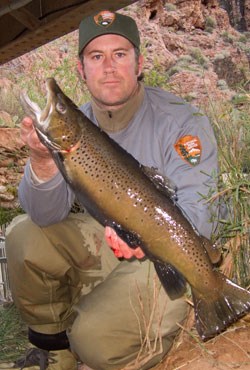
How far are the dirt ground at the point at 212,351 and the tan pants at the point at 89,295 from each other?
8 cm

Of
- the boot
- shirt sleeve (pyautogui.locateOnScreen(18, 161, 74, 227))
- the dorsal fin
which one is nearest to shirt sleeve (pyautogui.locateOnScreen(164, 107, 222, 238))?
the dorsal fin

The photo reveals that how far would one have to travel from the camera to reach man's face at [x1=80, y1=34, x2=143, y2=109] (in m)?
3.47

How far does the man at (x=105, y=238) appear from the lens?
10.6 feet

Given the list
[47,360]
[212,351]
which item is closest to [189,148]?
[212,351]

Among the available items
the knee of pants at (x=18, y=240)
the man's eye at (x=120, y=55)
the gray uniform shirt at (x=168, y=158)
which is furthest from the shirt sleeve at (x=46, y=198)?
the man's eye at (x=120, y=55)

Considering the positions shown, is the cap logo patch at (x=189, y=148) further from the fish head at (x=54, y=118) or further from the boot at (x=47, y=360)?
the boot at (x=47, y=360)

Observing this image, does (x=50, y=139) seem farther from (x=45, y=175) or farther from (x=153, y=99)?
(x=153, y=99)

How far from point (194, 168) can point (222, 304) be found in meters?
0.77

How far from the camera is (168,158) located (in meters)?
3.35

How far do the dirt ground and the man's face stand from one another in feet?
4.41

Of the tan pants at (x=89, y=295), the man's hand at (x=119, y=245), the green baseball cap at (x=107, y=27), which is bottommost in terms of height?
the tan pants at (x=89, y=295)

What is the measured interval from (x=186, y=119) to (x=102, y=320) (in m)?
1.22

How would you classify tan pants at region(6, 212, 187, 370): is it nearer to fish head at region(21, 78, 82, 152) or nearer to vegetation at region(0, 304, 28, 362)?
vegetation at region(0, 304, 28, 362)

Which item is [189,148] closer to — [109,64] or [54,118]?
[109,64]
